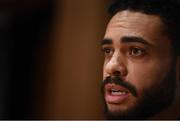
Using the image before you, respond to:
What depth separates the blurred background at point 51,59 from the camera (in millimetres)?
1012

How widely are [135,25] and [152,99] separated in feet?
0.37

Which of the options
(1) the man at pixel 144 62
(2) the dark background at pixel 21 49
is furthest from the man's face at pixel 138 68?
(2) the dark background at pixel 21 49

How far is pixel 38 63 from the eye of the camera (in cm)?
147

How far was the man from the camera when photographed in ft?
2.47

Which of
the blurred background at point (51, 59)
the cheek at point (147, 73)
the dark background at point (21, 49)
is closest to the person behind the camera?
the cheek at point (147, 73)

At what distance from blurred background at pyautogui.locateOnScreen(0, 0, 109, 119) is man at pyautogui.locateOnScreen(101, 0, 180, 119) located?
0.09m

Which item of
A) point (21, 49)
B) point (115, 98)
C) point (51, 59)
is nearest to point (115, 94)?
point (115, 98)

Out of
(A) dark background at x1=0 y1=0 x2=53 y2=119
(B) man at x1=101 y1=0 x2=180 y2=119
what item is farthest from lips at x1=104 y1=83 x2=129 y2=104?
(A) dark background at x1=0 y1=0 x2=53 y2=119

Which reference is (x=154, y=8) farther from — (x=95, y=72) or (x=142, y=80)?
(x=95, y=72)

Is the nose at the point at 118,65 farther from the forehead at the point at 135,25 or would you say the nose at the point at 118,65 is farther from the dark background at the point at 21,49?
the dark background at the point at 21,49

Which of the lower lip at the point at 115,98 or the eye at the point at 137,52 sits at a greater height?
the eye at the point at 137,52

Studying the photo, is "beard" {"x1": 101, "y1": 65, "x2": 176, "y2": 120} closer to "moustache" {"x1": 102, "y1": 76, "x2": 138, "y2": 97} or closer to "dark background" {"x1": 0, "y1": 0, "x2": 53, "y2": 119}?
"moustache" {"x1": 102, "y1": 76, "x2": 138, "y2": 97}

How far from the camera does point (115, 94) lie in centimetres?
76

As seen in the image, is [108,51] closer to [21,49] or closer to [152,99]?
[152,99]
